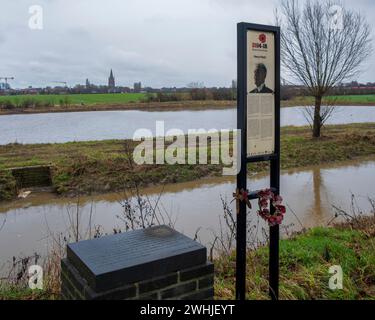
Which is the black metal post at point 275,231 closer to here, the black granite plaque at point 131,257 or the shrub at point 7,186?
the black granite plaque at point 131,257

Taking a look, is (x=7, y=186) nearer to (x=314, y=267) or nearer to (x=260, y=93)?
(x=314, y=267)

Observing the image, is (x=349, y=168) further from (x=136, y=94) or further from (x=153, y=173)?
(x=136, y=94)

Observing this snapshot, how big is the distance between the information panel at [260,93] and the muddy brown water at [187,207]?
3.04 m

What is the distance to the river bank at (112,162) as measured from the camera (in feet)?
34.3

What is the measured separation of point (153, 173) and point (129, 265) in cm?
879

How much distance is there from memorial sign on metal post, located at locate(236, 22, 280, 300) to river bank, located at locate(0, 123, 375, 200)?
4.29 metres

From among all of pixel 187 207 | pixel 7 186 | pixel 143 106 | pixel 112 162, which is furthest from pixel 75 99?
pixel 187 207

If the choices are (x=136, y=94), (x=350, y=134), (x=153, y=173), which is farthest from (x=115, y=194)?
(x=136, y=94)

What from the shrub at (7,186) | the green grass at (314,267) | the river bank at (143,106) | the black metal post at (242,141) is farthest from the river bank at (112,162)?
the river bank at (143,106)

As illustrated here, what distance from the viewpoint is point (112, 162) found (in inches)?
456

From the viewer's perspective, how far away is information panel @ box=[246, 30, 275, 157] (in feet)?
11.2

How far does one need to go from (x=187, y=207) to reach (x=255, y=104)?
5606 millimetres

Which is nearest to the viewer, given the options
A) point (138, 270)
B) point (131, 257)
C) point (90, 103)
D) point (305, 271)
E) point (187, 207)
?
point (138, 270)

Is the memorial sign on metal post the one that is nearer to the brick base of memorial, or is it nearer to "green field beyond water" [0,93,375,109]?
the brick base of memorial
